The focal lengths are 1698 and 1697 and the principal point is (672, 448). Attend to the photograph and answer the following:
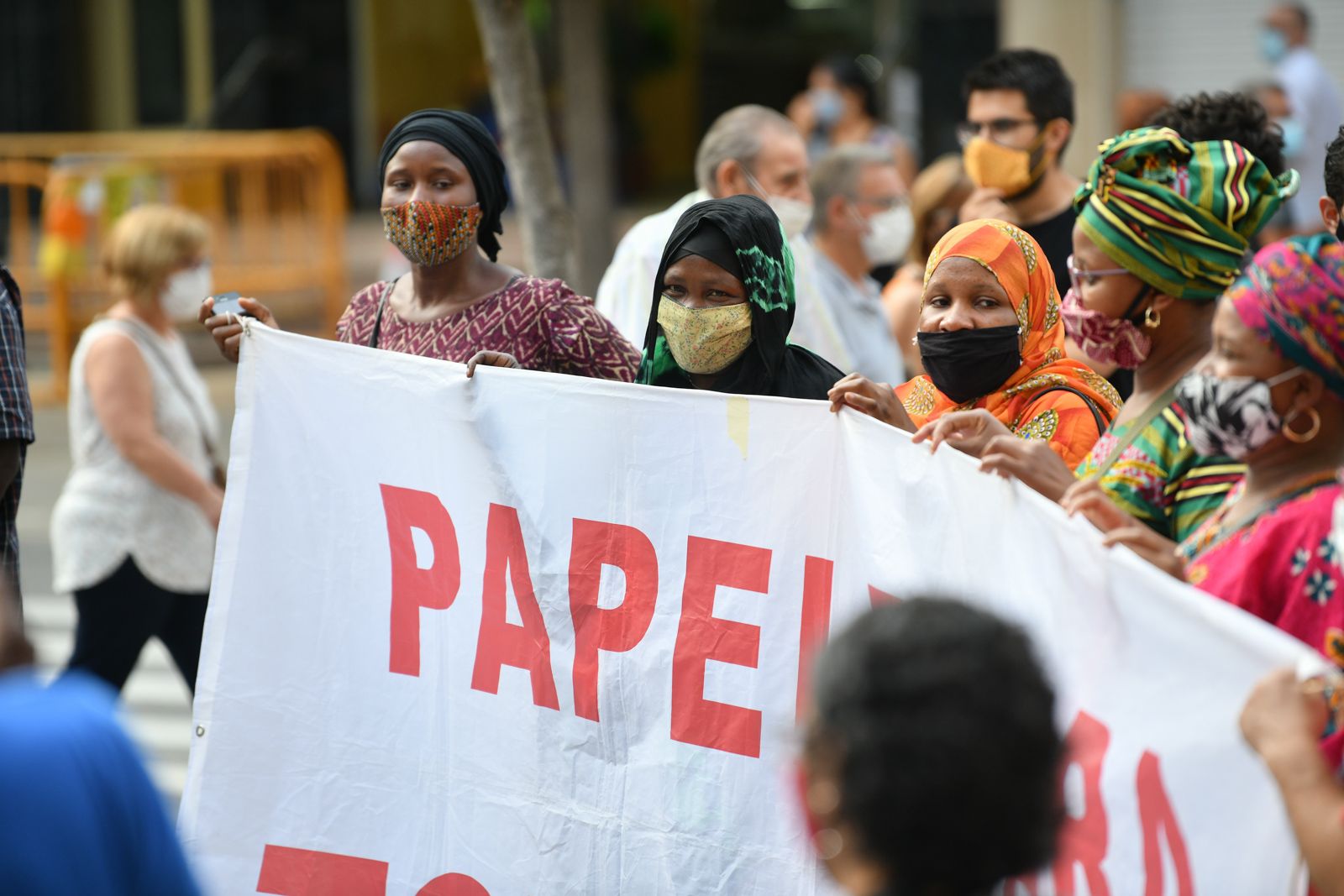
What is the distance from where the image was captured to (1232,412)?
8.11 feet

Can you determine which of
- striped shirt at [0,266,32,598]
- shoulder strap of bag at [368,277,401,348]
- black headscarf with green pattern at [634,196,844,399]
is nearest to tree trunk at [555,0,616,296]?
shoulder strap of bag at [368,277,401,348]

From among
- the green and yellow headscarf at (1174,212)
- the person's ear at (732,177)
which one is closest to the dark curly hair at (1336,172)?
the green and yellow headscarf at (1174,212)

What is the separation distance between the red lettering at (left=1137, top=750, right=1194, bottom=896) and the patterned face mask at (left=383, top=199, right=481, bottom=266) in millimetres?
2334

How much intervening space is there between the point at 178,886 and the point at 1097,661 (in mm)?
1424

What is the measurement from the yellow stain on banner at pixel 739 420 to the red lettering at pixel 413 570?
743mm

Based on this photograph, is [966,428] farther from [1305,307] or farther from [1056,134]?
[1056,134]

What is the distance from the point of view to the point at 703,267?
3.73 metres

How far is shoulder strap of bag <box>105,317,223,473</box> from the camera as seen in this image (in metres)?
5.50

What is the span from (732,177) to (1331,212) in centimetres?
253

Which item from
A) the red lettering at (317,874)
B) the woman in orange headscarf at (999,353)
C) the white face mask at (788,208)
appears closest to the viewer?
the woman in orange headscarf at (999,353)

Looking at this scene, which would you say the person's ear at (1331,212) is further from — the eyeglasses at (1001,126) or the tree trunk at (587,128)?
the tree trunk at (587,128)

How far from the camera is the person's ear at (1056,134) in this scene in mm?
5668

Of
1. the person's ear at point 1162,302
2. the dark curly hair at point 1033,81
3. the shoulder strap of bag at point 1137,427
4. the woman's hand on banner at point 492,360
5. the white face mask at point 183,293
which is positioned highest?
the dark curly hair at point 1033,81

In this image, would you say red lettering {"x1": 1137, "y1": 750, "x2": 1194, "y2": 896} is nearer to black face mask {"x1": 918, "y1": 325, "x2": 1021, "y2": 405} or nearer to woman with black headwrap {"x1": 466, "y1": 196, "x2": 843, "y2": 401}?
black face mask {"x1": 918, "y1": 325, "x2": 1021, "y2": 405}
